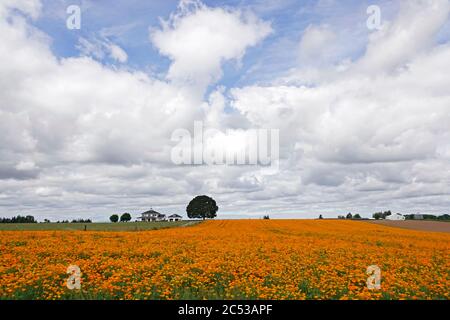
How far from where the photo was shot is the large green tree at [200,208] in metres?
110

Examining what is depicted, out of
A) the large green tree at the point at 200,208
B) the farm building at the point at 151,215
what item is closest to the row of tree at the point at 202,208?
the large green tree at the point at 200,208

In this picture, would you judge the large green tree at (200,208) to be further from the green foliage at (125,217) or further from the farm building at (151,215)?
the farm building at (151,215)

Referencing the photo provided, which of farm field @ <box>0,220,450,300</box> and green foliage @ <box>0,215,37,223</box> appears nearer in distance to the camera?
farm field @ <box>0,220,450,300</box>

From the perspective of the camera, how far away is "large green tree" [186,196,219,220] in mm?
109750

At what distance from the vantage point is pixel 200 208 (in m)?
110
